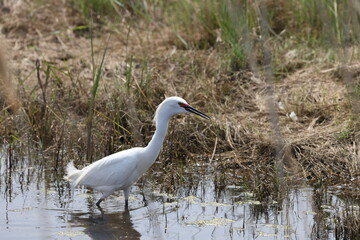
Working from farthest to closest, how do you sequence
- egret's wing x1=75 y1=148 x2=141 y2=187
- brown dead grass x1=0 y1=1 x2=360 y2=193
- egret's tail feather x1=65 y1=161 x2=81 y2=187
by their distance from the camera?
brown dead grass x1=0 y1=1 x2=360 y2=193
egret's tail feather x1=65 y1=161 x2=81 y2=187
egret's wing x1=75 y1=148 x2=141 y2=187

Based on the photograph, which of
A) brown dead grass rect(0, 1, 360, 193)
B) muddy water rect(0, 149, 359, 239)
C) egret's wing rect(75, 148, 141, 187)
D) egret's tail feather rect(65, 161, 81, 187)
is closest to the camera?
muddy water rect(0, 149, 359, 239)

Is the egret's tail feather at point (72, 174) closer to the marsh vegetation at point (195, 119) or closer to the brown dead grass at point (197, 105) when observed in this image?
the marsh vegetation at point (195, 119)

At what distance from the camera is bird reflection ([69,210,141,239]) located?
521cm

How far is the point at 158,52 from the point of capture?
961 centimetres

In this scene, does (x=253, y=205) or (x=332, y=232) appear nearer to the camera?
(x=332, y=232)

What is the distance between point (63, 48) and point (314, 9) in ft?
12.6

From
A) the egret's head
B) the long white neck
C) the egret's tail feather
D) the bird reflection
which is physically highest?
the egret's head

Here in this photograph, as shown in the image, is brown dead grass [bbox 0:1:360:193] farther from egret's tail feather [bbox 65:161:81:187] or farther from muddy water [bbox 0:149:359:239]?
egret's tail feather [bbox 65:161:81:187]

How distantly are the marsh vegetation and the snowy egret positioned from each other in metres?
0.26

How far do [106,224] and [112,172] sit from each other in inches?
20.3

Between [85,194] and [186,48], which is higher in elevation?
[186,48]

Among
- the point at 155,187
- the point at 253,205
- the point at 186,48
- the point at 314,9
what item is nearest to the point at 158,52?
the point at 186,48

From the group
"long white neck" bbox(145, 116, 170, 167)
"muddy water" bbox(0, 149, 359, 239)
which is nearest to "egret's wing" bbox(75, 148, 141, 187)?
"long white neck" bbox(145, 116, 170, 167)

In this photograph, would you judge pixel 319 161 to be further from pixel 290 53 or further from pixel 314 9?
pixel 314 9
